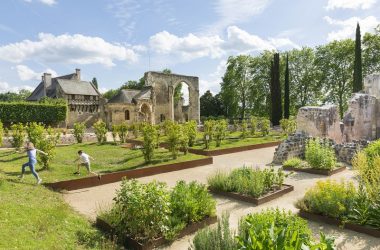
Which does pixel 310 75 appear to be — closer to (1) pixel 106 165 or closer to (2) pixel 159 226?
(1) pixel 106 165

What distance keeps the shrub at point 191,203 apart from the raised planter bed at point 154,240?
0.12 meters

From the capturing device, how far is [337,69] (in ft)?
129

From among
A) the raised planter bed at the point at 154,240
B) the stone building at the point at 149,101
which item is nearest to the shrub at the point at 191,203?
the raised planter bed at the point at 154,240

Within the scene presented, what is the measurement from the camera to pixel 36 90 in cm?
4853

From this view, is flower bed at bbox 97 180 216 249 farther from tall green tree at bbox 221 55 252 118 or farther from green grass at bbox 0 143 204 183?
tall green tree at bbox 221 55 252 118

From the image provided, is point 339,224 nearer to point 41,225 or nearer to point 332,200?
point 332,200

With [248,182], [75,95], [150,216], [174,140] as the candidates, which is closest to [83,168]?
[174,140]

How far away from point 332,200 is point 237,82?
43426mm

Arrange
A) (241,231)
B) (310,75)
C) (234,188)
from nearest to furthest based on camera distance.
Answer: (241,231) < (234,188) < (310,75)

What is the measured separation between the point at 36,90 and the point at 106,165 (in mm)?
42653

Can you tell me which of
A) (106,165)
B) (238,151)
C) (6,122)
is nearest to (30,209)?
(106,165)

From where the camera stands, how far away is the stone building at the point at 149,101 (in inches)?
1566

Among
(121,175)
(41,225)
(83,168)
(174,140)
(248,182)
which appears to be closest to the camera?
(41,225)

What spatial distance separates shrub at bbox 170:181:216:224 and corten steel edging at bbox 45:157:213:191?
352cm
